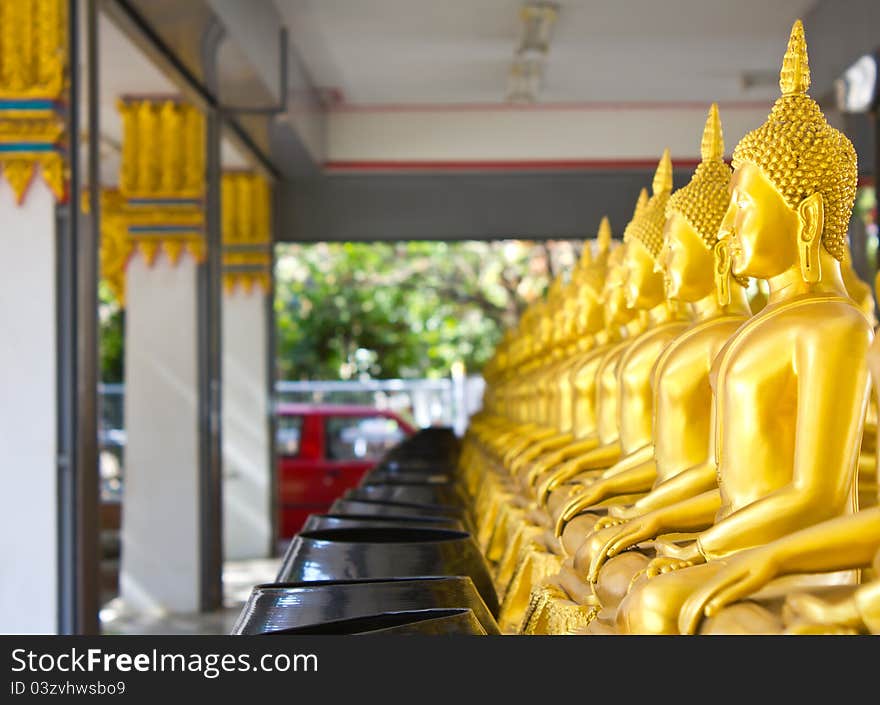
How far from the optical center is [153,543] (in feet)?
20.5

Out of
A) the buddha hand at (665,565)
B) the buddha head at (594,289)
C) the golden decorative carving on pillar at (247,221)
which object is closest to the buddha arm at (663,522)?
the buddha hand at (665,565)

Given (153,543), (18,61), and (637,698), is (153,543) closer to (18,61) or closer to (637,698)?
(18,61)

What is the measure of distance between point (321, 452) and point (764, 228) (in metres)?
8.67

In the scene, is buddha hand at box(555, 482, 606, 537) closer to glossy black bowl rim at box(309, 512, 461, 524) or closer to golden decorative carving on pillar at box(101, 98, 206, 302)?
glossy black bowl rim at box(309, 512, 461, 524)

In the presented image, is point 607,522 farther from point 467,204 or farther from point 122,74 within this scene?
point 467,204

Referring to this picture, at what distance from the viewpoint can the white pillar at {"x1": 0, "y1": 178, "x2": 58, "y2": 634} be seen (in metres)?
3.28

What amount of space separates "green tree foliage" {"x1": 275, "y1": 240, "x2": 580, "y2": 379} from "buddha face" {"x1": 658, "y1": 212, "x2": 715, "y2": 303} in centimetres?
1378

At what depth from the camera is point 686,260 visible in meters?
1.47

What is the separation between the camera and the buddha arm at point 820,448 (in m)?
1.01

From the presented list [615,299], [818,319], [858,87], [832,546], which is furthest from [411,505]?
[858,87]

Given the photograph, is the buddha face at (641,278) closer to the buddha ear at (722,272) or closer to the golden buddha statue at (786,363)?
the buddha ear at (722,272)

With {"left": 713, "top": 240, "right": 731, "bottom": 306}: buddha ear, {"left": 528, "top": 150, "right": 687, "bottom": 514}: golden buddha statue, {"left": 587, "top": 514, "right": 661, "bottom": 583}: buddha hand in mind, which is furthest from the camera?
{"left": 528, "top": 150, "right": 687, "bottom": 514}: golden buddha statue

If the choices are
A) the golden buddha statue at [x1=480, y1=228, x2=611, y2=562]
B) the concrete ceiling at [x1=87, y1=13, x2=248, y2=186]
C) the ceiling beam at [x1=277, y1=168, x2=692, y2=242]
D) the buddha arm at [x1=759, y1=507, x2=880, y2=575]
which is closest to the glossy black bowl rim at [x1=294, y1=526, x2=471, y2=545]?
the golden buddha statue at [x1=480, y1=228, x2=611, y2=562]

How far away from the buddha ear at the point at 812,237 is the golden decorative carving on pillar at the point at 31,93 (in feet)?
8.60
